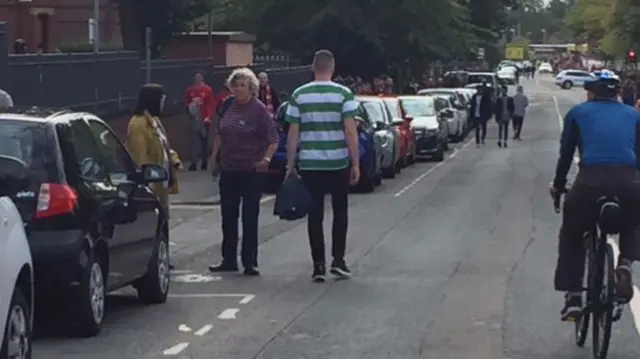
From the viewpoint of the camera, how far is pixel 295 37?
5119 cm

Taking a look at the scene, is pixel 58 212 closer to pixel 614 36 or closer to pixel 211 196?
pixel 211 196

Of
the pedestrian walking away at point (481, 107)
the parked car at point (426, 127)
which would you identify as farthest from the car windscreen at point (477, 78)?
the parked car at point (426, 127)

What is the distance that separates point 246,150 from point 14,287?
576cm

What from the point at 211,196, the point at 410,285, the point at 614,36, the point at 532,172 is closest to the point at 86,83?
the point at 211,196

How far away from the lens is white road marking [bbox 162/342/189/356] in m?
10.1

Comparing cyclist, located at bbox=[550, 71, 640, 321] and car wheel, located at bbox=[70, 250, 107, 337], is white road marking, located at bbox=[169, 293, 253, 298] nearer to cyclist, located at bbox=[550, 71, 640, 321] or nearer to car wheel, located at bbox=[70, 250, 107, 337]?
car wheel, located at bbox=[70, 250, 107, 337]

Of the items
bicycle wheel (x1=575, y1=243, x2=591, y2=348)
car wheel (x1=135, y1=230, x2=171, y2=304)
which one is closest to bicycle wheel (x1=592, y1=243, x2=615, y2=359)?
bicycle wheel (x1=575, y1=243, x2=591, y2=348)

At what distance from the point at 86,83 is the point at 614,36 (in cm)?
5733

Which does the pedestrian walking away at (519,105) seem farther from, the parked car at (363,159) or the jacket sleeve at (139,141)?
the jacket sleeve at (139,141)

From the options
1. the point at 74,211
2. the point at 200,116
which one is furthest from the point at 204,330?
the point at 200,116

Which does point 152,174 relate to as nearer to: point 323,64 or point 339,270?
point 323,64

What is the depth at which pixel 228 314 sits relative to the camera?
11.8m

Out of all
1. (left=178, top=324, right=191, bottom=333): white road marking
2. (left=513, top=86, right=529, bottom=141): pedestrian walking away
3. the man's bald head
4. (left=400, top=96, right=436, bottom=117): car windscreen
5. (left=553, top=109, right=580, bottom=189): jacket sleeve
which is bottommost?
(left=513, top=86, right=529, bottom=141): pedestrian walking away

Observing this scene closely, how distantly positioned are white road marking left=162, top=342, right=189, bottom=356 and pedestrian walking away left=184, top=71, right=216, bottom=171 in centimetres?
1998
